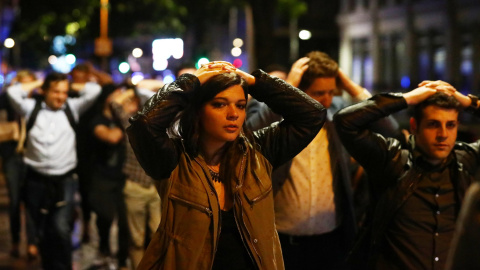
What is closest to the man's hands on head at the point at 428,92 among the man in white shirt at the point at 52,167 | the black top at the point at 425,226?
the black top at the point at 425,226

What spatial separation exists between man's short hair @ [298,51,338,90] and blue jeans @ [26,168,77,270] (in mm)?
3781

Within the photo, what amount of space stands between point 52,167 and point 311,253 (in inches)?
152

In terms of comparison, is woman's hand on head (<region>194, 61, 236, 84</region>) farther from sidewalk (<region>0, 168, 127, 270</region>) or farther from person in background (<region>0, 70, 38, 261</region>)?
person in background (<region>0, 70, 38, 261</region>)

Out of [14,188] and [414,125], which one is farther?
[14,188]

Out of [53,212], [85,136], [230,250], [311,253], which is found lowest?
[53,212]

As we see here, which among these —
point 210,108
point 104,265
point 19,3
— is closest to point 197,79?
point 210,108

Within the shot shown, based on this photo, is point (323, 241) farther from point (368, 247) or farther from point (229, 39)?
point (229, 39)

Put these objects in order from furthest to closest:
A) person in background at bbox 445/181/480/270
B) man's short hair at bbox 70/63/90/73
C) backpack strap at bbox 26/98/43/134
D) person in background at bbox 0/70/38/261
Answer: man's short hair at bbox 70/63/90/73 < person in background at bbox 0/70/38/261 < backpack strap at bbox 26/98/43/134 < person in background at bbox 445/181/480/270

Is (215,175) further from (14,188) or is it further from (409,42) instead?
(409,42)

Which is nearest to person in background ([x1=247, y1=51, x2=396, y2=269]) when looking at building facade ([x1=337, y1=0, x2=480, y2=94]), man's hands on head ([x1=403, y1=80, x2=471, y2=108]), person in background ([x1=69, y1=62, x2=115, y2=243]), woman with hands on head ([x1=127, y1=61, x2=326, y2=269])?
man's hands on head ([x1=403, y1=80, x2=471, y2=108])

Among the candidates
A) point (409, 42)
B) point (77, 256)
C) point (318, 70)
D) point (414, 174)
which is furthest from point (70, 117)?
point (409, 42)

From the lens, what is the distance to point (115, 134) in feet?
30.2

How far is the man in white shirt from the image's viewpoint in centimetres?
847

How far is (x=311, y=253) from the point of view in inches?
223
